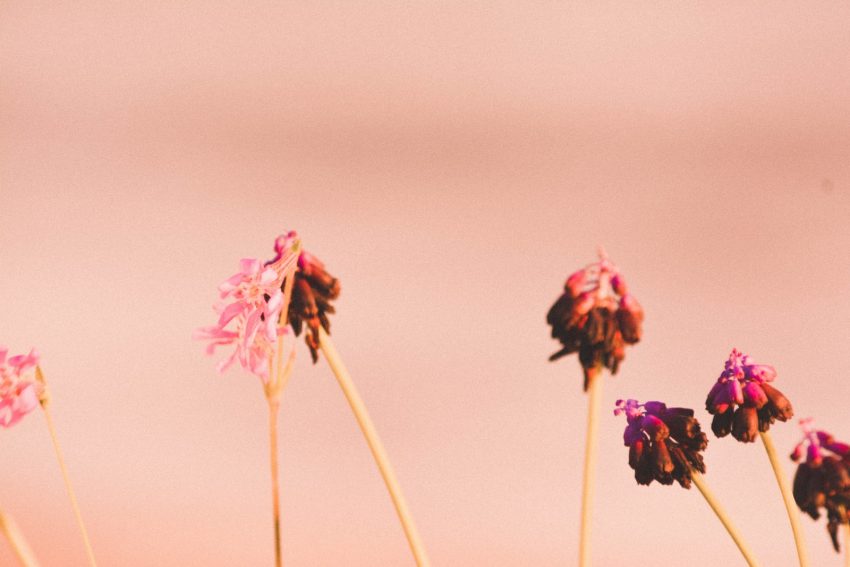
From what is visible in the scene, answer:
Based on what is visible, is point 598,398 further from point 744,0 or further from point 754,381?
point 744,0

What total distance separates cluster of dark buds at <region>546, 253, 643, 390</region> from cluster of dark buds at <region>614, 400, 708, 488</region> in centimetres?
7

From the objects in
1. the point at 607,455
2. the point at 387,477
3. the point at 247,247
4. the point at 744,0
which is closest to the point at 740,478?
the point at 607,455

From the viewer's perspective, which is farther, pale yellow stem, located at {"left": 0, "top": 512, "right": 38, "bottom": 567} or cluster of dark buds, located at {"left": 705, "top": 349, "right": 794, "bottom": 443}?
cluster of dark buds, located at {"left": 705, "top": 349, "right": 794, "bottom": 443}

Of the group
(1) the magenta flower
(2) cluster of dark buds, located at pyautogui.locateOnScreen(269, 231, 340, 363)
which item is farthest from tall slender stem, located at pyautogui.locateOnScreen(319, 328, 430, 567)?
(1) the magenta flower

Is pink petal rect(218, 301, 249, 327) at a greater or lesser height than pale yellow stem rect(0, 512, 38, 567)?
greater

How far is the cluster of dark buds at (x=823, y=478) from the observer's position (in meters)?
0.31

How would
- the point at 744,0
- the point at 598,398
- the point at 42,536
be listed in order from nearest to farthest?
the point at 598,398 < the point at 744,0 < the point at 42,536

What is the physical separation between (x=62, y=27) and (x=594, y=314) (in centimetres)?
161

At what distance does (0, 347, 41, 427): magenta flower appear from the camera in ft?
1.16

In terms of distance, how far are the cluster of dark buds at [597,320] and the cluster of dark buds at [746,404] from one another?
0.09 m

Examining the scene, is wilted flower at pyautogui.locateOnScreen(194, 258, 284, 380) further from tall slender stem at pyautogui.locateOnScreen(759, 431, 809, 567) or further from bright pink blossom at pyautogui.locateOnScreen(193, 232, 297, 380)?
tall slender stem at pyautogui.locateOnScreen(759, 431, 809, 567)

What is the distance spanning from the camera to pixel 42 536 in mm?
1527

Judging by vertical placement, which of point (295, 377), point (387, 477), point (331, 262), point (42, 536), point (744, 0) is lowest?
point (387, 477)

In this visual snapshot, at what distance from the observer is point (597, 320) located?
11.8 inches
